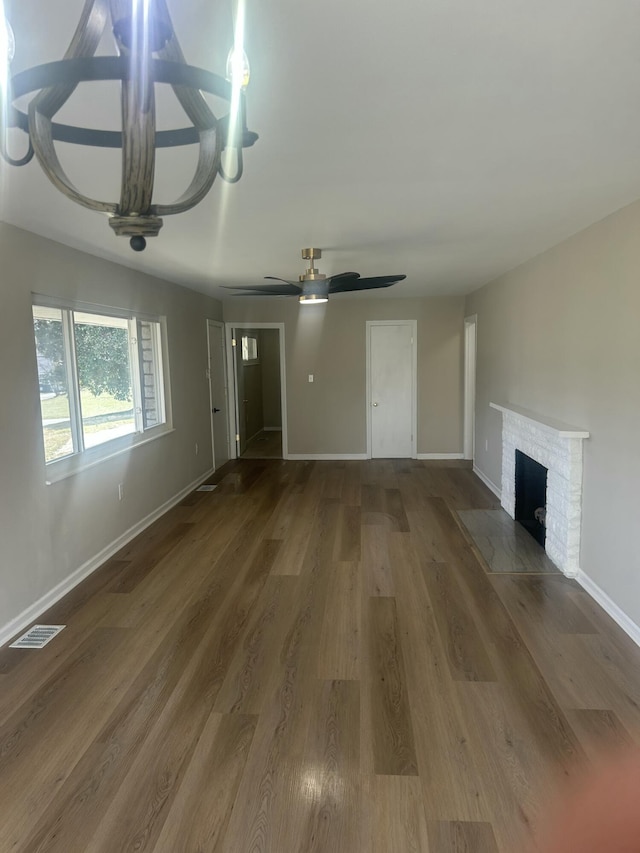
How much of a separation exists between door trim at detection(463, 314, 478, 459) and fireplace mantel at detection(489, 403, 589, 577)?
8.64 feet

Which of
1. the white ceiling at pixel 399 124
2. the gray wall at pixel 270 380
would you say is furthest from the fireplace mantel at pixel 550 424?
the gray wall at pixel 270 380

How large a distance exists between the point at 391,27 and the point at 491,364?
15.9ft

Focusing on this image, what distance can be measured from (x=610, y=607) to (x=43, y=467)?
11.9 ft

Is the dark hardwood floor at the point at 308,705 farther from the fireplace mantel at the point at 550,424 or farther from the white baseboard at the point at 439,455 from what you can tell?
the white baseboard at the point at 439,455

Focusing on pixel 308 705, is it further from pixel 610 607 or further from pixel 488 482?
pixel 488 482

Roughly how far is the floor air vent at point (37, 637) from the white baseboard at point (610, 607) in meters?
3.24

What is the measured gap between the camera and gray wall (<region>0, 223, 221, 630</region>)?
2.99m

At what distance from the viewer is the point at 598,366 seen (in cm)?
321

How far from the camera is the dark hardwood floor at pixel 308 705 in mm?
→ 1797

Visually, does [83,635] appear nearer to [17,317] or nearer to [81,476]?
[81,476]

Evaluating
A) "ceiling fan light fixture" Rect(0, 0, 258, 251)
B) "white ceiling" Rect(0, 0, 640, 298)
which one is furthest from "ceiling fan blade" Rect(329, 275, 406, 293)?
"ceiling fan light fixture" Rect(0, 0, 258, 251)

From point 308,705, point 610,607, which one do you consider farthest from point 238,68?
point 610,607

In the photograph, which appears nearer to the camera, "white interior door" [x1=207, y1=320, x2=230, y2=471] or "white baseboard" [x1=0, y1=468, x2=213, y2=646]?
"white baseboard" [x1=0, y1=468, x2=213, y2=646]

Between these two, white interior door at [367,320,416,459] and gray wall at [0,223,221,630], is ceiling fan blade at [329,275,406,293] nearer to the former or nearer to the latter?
gray wall at [0,223,221,630]
